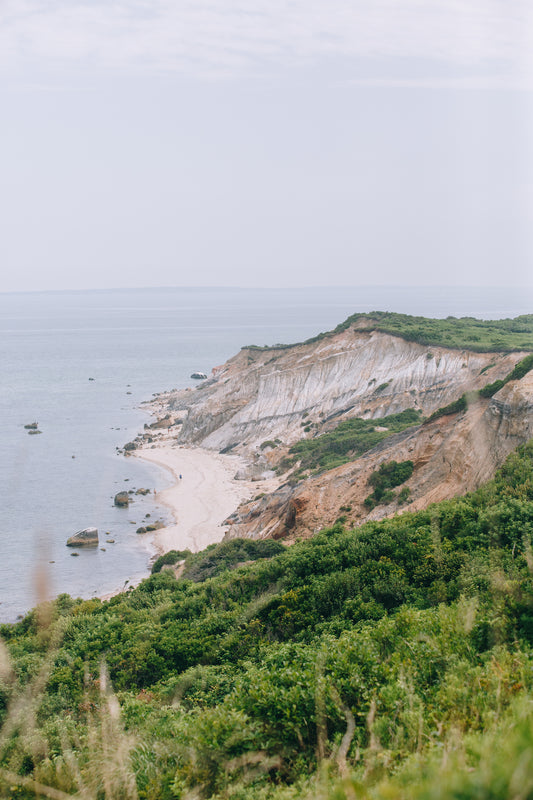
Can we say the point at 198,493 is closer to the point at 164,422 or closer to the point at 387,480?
the point at 387,480

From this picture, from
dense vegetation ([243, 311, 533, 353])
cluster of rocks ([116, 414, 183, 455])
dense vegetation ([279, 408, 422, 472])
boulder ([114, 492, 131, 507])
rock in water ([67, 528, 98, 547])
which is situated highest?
dense vegetation ([243, 311, 533, 353])

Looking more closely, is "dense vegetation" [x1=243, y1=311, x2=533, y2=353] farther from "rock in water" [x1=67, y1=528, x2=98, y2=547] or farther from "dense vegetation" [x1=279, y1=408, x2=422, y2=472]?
"rock in water" [x1=67, y1=528, x2=98, y2=547]

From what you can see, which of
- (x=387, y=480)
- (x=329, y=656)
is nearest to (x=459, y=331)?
(x=387, y=480)

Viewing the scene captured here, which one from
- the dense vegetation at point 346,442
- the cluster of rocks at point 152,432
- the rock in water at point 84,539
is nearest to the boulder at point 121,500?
the rock in water at point 84,539

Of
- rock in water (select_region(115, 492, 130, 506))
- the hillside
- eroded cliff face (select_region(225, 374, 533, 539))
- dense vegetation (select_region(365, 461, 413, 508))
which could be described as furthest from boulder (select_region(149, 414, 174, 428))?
dense vegetation (select_region(365, 461, 413, 508))

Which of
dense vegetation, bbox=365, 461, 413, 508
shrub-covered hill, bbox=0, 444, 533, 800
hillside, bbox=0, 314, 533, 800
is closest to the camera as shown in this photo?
shrub-covered hill, bbox=0, 444, 533, 800

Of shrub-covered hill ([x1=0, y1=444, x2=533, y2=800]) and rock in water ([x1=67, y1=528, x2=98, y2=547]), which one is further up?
shrub-covered hill ([x1=0, y1=444, x2=533, y2=800])
